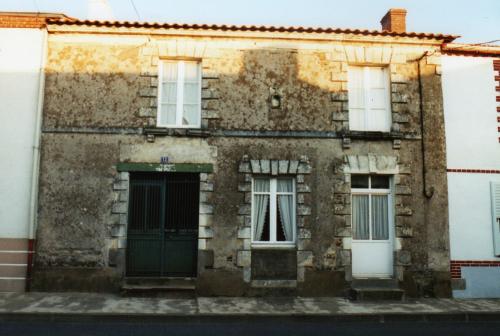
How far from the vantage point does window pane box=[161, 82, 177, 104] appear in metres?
10.5

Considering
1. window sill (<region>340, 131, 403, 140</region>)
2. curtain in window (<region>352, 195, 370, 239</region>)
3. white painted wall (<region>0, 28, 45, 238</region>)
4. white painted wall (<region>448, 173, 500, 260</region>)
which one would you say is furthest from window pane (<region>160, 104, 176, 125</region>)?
white painted wall (<region>448, 173, 500, 260</region>)

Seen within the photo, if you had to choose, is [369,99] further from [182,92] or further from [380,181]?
[182,92]

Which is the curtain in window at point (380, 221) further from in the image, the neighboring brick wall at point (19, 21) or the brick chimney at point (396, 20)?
the neighboring brick wall at point (19, 21)

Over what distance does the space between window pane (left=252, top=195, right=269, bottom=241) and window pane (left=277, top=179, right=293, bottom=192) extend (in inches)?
16.2

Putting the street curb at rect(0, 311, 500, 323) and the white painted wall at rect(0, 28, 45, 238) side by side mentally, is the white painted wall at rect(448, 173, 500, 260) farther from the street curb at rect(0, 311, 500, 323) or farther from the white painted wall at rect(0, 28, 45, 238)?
the white painted wall at rect(0, 28, 45, 238)

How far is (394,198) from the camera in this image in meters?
10.4

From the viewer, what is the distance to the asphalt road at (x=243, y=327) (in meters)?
7.21

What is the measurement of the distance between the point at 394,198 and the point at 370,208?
0.59m

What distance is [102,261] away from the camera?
980 centimetres

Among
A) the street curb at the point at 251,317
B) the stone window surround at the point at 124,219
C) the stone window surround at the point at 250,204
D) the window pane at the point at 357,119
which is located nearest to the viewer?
the street curb at the point at 251,317

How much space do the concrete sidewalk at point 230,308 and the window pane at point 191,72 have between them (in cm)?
499

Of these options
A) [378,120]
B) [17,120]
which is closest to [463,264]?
[378,120]

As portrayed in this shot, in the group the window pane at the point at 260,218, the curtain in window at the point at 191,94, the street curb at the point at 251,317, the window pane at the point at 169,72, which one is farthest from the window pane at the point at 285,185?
the window pane at the point at 169,72

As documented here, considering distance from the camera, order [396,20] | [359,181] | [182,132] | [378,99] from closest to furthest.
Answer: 1. [182,132]
2. [359,181]
3. [378,99]
4. [396,20]
